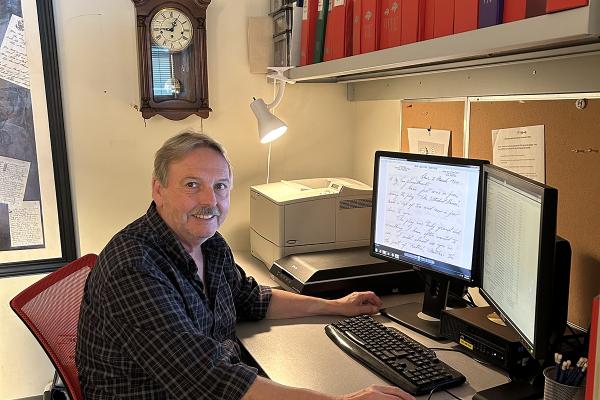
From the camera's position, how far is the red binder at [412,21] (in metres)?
1.43

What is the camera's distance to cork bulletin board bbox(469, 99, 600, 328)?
1.39 m

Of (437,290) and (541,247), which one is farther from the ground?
(541,247)

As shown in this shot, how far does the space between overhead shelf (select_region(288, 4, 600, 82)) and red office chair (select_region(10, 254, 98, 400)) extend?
1069 millimetres

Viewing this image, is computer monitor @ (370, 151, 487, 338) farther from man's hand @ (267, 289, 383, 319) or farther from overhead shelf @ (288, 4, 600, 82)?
overhead shelf @ (288, 4, 600, 82)

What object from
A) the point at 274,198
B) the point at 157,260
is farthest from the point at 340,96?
the point at 157,260

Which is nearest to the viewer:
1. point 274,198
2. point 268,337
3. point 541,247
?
point 541,247

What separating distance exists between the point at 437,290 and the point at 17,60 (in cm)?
183

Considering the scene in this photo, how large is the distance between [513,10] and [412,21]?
1.24 feet

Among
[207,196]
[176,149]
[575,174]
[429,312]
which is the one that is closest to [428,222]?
[429,312]

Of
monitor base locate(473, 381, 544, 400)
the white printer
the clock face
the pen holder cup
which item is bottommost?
monitor base locate(473, 381, 544, 400)

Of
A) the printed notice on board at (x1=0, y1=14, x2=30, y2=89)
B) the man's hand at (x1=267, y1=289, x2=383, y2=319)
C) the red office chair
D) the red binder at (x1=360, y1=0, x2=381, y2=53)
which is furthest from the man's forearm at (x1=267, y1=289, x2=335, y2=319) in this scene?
the printed notice on board at (x1=0, y1=14, x2=30, y2=89)

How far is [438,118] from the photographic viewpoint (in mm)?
1988

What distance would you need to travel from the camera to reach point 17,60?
2.21 metres

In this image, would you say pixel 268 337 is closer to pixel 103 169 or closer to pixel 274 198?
pixel 274 198
